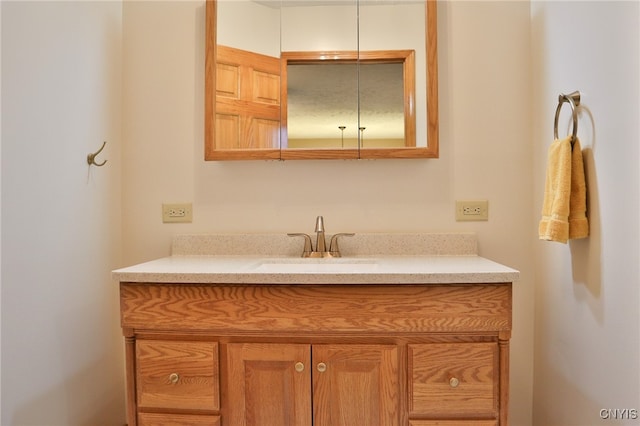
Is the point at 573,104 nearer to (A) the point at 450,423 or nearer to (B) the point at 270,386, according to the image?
(A) the point at 450,423

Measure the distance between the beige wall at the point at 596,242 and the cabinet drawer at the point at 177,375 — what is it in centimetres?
110

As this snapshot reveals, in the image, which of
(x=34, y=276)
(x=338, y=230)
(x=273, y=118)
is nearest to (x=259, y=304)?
(x=338, y=230)

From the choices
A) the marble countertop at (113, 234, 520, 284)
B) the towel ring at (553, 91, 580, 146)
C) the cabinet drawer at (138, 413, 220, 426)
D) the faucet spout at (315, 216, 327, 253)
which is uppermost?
the towel ring at (553, 91, 580, 146)

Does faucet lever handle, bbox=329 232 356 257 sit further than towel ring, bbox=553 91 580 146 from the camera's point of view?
Yes

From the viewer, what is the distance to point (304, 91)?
157 centimetres

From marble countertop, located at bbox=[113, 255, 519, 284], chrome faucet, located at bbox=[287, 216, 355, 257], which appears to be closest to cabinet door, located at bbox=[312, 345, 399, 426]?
marble countertop, located at bbox=[113, 255, 519, 284]

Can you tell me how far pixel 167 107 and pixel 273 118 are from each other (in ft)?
1.56

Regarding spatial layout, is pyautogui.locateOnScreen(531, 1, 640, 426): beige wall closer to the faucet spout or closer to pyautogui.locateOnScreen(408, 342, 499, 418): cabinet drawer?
pyautogui.locateOnScreen(408, 342, 499, 418): cabinet drawer

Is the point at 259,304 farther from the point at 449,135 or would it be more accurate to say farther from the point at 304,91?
the point at 449,135

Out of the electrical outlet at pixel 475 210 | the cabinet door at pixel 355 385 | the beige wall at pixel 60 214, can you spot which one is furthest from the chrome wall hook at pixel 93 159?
the electrical outlet at pixel 475 210

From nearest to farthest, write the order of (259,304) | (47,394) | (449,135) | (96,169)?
(259,304), (47,394), (96,169), (449,135)

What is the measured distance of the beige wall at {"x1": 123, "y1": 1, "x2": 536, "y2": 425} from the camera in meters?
1.57

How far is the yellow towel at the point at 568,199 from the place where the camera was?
44.8 inches

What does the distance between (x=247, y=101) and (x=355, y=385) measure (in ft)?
3.74
